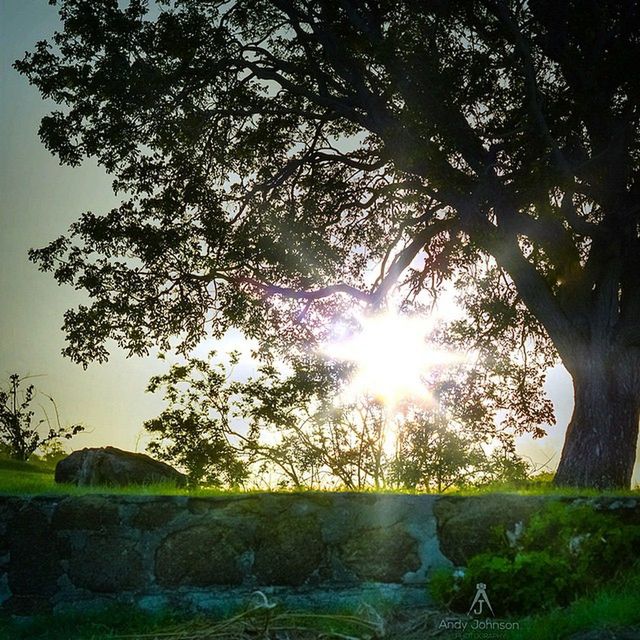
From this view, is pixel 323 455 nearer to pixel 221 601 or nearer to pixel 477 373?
pixel 477 373

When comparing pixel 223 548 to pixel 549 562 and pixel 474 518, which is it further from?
pixel 549 562

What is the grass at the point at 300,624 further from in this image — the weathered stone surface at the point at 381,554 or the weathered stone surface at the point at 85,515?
the weathered stone surface at the point at 85,515

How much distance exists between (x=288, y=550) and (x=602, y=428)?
675cm

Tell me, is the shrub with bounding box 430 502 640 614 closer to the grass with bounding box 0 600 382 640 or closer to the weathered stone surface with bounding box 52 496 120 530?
the grass with bounding box 0 600 382 640

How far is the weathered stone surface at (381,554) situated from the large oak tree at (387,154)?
523cm

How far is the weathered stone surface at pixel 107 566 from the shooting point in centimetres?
779

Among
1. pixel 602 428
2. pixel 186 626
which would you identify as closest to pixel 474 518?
pixel 186 626

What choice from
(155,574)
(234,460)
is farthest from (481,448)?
(155,574)

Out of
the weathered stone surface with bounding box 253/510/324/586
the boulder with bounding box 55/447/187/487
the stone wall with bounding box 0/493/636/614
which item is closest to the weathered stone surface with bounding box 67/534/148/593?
the stone wall with bounding box 0/493/636/614

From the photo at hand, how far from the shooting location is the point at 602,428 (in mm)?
12586

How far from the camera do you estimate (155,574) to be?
7797mm

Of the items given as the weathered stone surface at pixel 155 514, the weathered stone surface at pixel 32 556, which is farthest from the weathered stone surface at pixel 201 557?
the weathered stone surface at pixel 32 556

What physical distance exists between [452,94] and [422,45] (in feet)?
2.84

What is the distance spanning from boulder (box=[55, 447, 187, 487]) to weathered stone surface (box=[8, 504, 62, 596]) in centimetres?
156
